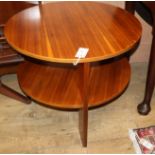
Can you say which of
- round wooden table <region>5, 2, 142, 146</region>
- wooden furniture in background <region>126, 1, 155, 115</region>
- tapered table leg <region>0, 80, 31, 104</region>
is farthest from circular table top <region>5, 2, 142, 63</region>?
tapered table leg <region>0, 80, 31, 104</region>

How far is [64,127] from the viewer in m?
1.39

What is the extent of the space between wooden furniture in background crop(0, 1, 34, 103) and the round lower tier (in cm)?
8

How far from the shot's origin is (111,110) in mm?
1491

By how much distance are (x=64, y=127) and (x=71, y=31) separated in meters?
0.57

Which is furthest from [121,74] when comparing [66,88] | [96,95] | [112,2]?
[112,2]

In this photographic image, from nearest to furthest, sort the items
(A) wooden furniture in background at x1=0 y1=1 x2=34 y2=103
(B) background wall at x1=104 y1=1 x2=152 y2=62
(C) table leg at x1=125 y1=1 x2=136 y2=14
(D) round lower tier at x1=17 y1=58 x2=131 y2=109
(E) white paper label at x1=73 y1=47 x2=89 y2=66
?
(E) white paper label at x1=73 y1=47 x2=89 y2=66 < (D) round lower tier at x1=17 y1=58 x2=131 y2=109 < (A) wooden furniture in background at x1=0 y1=1 x2=34 y2=103 < (C) table leg at x1=125 y1=1 x2=136 y2=14 < (B) background wall at x1=104 y1=1 x2=152 y2=62

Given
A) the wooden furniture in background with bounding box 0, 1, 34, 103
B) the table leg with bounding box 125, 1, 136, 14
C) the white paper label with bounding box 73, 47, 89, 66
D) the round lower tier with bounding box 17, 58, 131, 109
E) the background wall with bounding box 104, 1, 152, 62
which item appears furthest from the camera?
the background wall with bounding box 104, 1, 152, 62

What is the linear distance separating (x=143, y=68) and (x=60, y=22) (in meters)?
0.88

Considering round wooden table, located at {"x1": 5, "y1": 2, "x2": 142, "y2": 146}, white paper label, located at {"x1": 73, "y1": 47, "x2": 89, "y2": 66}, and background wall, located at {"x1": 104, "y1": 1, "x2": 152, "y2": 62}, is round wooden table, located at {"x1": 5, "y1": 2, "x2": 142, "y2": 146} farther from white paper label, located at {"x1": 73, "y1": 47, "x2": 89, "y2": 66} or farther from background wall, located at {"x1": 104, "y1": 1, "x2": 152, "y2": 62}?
background wall, located at {"x1": 104, "y1": 1, "x2": 152, "y2": 62}

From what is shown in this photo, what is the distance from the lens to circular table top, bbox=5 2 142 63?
987 mm

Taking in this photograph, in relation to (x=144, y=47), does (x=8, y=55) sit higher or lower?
higher

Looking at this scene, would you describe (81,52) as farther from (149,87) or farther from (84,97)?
(149,87)

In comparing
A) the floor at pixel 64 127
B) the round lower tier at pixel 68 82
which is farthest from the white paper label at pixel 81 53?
the floor at pixel 64 127

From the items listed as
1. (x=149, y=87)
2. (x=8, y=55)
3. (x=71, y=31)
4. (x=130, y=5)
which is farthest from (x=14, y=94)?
(x=130, y=5)
